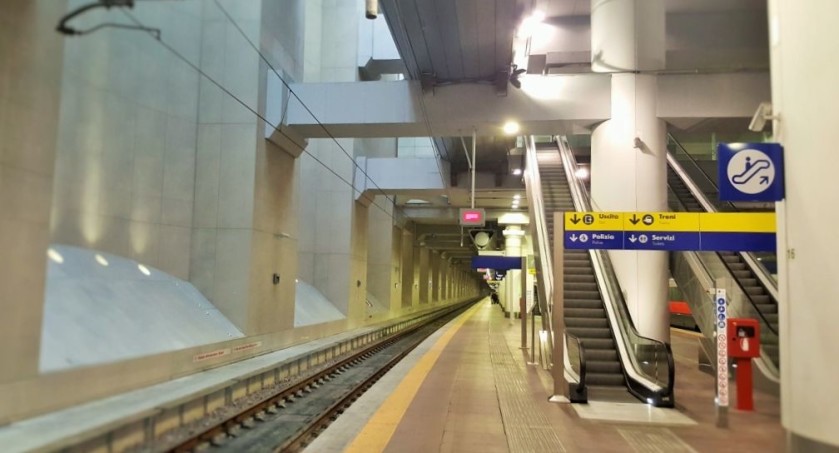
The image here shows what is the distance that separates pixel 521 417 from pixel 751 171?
398cm

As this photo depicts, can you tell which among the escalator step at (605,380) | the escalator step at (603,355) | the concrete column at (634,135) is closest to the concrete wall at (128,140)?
the escalator step at (605,380)

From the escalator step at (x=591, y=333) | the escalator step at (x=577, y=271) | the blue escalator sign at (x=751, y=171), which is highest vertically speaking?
the blue escalator sign at (x=751, y=171)

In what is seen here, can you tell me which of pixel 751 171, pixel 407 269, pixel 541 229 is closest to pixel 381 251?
pixel 407 269

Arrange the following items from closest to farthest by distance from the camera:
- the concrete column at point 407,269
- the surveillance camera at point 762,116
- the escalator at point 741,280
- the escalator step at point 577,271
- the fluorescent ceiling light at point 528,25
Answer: the surveillance camera at point 762,116, the escalator at point 741,280, the fluorescent ceiling light at point 528,25, the escalator step at point 577,271, the concrete column at point 407,269

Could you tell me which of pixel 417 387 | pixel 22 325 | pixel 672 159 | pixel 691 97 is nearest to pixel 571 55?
pixel 672 159

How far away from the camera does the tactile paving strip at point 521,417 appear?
6.07m

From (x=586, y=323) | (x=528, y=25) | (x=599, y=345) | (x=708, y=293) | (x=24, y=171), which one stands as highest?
(x=528, y=25)

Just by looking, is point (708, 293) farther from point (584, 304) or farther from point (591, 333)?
point (591, 333)

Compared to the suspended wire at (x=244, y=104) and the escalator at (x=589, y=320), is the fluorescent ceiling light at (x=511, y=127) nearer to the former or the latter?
the escalator at (x=589, y=320)

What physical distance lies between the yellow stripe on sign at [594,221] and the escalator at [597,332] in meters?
1.57

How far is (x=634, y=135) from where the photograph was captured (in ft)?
39.7

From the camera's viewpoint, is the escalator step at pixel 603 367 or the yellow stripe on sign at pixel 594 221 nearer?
the yellow stripe on sign at pixel 594 221

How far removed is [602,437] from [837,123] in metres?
3.90

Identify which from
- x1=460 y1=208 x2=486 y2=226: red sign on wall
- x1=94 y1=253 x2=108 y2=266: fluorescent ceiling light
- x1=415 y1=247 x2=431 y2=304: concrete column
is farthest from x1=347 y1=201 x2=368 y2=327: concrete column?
x1=415 y1=247 x2=431 y2=304: concrete column
